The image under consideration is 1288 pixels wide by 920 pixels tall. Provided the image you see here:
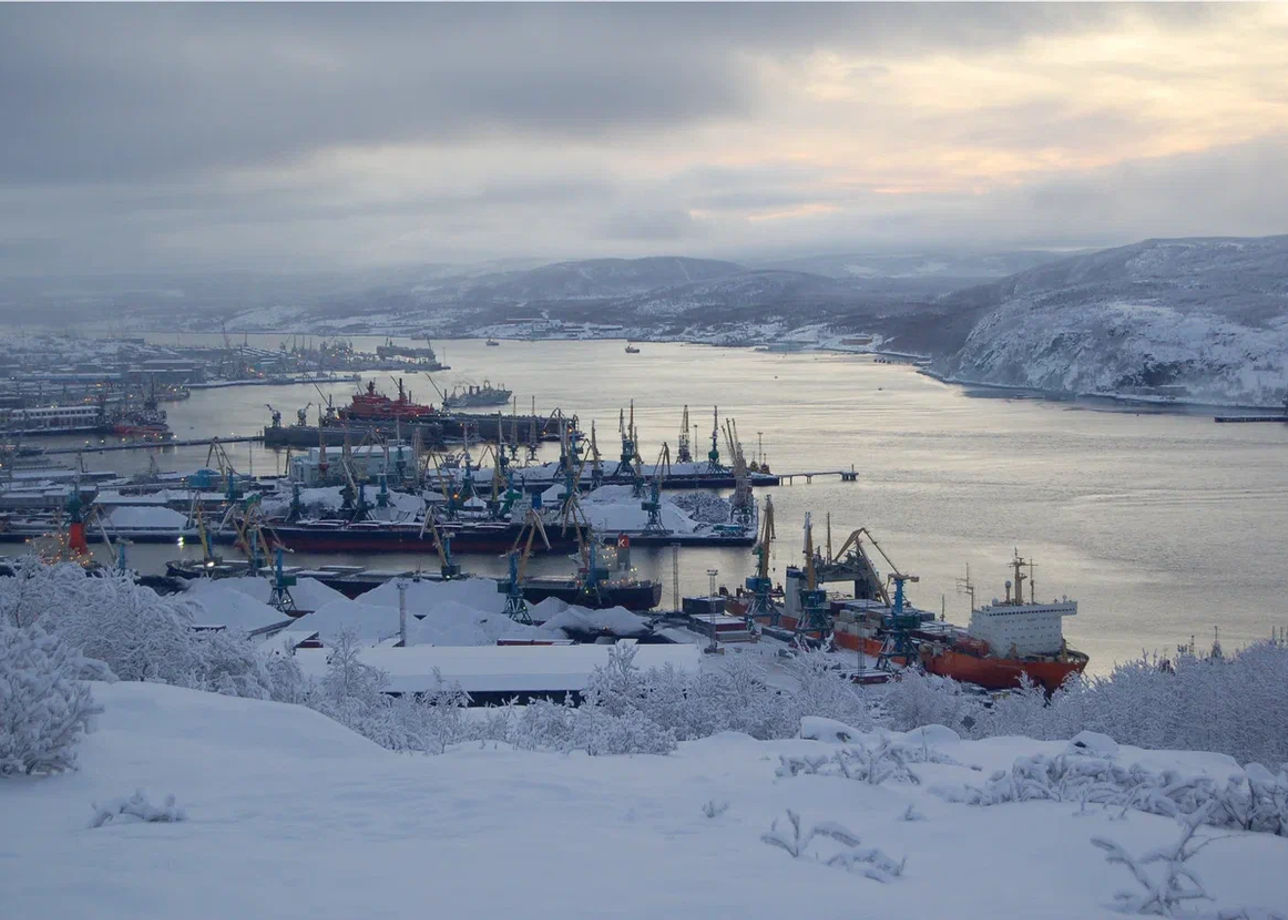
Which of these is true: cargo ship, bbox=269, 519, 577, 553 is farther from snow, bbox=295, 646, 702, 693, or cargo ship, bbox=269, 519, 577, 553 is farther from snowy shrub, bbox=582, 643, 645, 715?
snowy shrub, bbox=582, 643, 645, 715

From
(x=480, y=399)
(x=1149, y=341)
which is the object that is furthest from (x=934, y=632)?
(x=1149, y=341)

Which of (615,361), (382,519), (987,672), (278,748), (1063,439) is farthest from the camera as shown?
(615,361)

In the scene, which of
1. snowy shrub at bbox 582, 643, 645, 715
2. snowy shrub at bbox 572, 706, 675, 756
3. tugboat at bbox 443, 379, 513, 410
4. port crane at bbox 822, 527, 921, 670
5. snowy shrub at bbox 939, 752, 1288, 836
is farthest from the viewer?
tugboat at bbox 443, 379, 513, 410

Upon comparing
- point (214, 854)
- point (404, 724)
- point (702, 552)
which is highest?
point (214, 854)

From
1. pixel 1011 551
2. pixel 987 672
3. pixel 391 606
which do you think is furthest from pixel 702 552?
pixel 987 672

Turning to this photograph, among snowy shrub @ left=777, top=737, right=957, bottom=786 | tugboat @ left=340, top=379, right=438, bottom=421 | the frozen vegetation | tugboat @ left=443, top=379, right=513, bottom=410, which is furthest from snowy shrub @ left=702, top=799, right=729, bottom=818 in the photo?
tugboat @ left=443, top=379, right=513, bottom=410

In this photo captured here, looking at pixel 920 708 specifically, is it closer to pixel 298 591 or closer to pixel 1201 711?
pixel 1201 711

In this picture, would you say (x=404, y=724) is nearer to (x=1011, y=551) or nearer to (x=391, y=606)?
(x=391, y=606)
